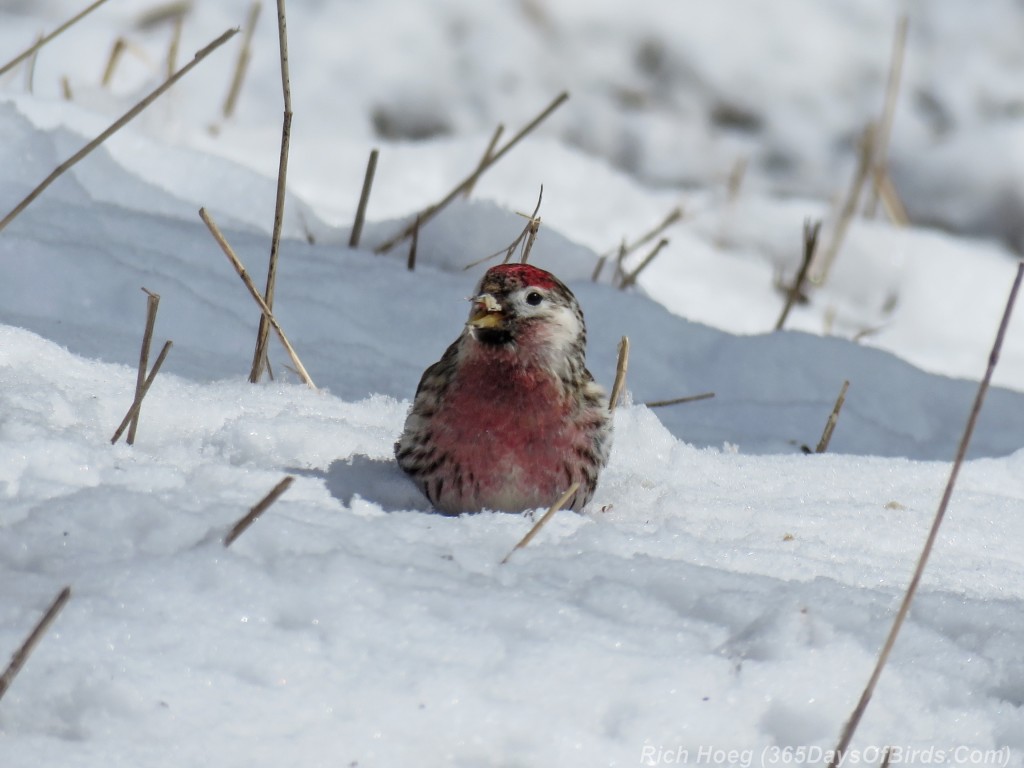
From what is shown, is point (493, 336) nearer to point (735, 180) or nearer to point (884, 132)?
point (735, 180)

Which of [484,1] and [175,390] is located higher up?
[484,1]

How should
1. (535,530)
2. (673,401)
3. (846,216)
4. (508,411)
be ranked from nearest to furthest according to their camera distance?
(535,530) → (508,411) → (673,401) → (846,216)

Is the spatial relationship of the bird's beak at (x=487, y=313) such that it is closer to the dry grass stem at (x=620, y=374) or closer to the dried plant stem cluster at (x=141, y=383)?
the dry grass stem at (x=620, y=374)

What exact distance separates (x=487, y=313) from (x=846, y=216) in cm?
421

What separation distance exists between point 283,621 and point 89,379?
130 cm

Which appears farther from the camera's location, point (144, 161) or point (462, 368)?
point (144, 161)

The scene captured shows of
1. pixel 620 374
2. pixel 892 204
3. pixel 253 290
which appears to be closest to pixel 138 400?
pixel 253 290

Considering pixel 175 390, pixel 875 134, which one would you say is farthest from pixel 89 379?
pixel 875 134

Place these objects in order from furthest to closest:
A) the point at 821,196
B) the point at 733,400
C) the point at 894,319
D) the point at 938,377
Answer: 1. the point at 821,196
2. the point at 894,319
3. the point at 938,377
4. the point at 733,400

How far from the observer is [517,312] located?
9.26ft

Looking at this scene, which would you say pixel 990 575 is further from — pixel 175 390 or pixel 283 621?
pixel 175 390

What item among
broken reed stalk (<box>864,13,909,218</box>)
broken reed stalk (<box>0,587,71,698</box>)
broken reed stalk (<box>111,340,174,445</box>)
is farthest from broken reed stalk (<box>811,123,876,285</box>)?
broken reed stalk (<box>0,587,71,698</box>)

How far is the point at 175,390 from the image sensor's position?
129 inches

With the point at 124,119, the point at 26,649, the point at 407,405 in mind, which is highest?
the point at 124,119
